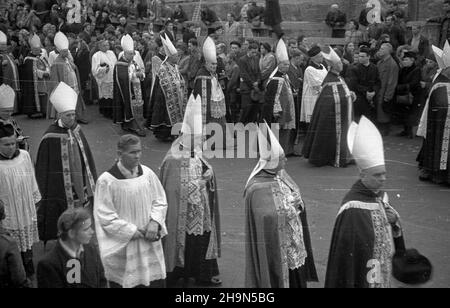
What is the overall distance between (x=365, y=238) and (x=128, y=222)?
1620 millimetres

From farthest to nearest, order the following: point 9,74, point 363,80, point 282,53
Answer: point 9,74
point 363,80
point 282,53

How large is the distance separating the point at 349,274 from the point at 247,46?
8607 millimetres

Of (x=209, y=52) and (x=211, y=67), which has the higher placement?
(x=209, y=52)

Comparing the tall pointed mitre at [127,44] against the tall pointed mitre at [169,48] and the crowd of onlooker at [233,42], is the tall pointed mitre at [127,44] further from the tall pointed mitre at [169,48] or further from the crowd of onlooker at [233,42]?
the crowd of onlooker at [233,42]

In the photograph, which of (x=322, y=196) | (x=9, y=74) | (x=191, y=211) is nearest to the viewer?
(x=191, y=211)

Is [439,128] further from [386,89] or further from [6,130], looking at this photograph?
[6,130]

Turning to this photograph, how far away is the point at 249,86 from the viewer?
1252cm

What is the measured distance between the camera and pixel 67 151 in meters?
7.41

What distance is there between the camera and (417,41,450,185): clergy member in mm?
9906

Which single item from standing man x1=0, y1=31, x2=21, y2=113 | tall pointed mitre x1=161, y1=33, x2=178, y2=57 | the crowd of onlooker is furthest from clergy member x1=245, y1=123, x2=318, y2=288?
standing man x1=0, y1=31, x2=21, y2=113

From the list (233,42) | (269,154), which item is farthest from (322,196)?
(233,42)

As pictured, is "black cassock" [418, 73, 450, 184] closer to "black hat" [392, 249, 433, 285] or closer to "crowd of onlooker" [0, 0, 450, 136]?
"crowd of onlooker" [0, 0, 450, 136]

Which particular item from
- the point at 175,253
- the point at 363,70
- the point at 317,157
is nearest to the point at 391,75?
the point at 363,70

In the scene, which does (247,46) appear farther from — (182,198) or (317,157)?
(182,198)
